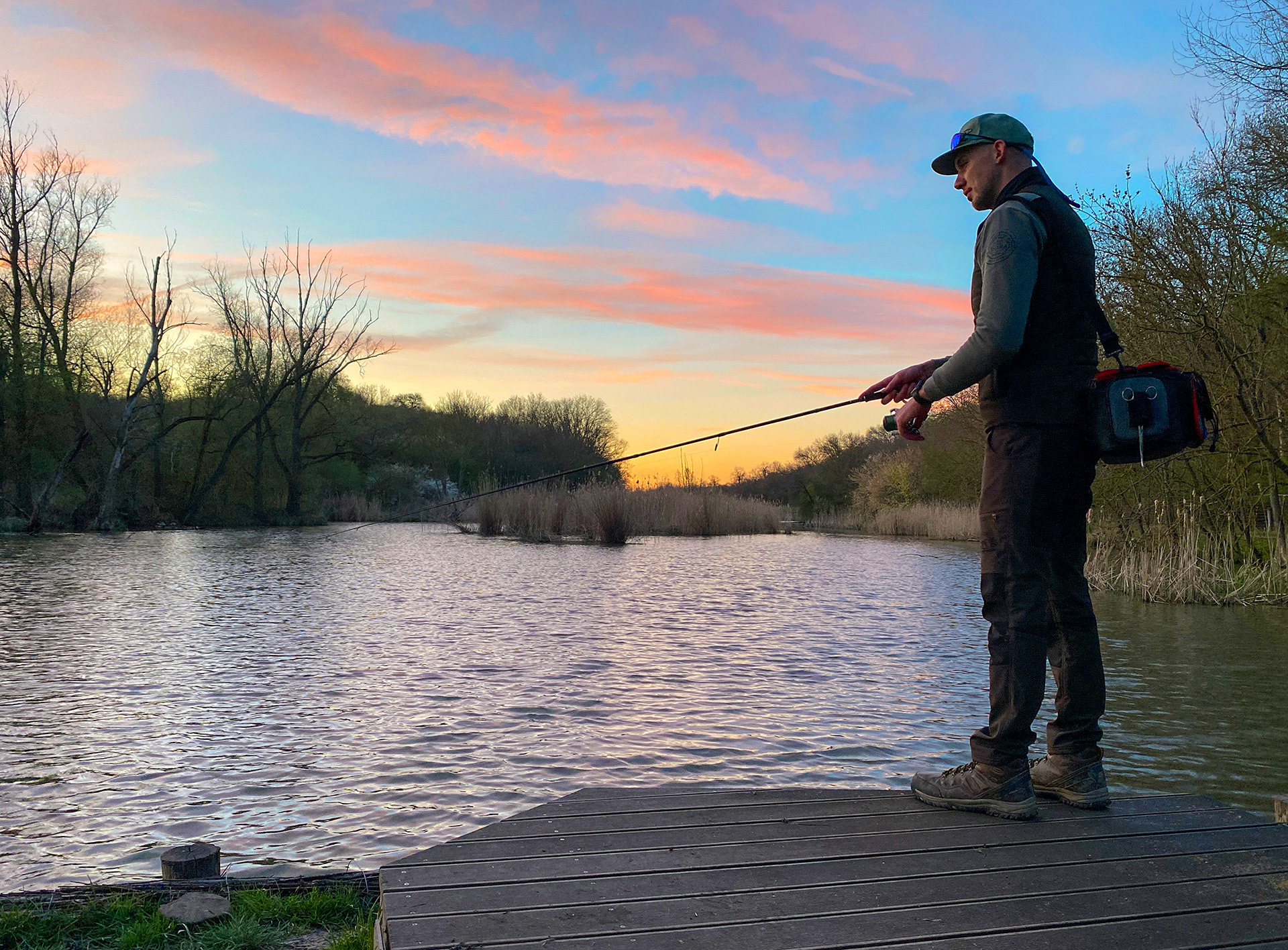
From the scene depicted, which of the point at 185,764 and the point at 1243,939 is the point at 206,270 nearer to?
the point at 185,764

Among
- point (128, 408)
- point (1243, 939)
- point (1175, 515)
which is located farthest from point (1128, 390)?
point (128, 408)

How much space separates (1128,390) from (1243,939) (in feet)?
4.81

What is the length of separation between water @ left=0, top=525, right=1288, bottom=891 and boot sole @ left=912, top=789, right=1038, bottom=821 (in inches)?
63.6

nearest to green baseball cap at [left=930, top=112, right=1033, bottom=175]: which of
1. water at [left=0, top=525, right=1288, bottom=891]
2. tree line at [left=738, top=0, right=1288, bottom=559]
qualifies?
water at [left=0, top=525, right=1288, bottom=891]

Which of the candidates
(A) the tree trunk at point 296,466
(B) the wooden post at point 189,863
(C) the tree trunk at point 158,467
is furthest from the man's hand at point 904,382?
(A) the tree trunk at point 296,466

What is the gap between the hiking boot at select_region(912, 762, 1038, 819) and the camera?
2.82 metres

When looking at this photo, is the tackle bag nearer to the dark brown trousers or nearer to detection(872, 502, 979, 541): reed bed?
the dark brown trousers

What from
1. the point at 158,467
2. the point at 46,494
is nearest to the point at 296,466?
the point at 158,467

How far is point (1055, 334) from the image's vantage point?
292 centimetres

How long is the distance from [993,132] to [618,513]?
2073cm

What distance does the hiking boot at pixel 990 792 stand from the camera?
2820 mm

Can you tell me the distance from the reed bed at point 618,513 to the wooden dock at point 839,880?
20836mm

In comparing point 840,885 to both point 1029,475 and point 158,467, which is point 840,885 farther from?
point 158,467

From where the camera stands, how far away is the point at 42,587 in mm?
12961
